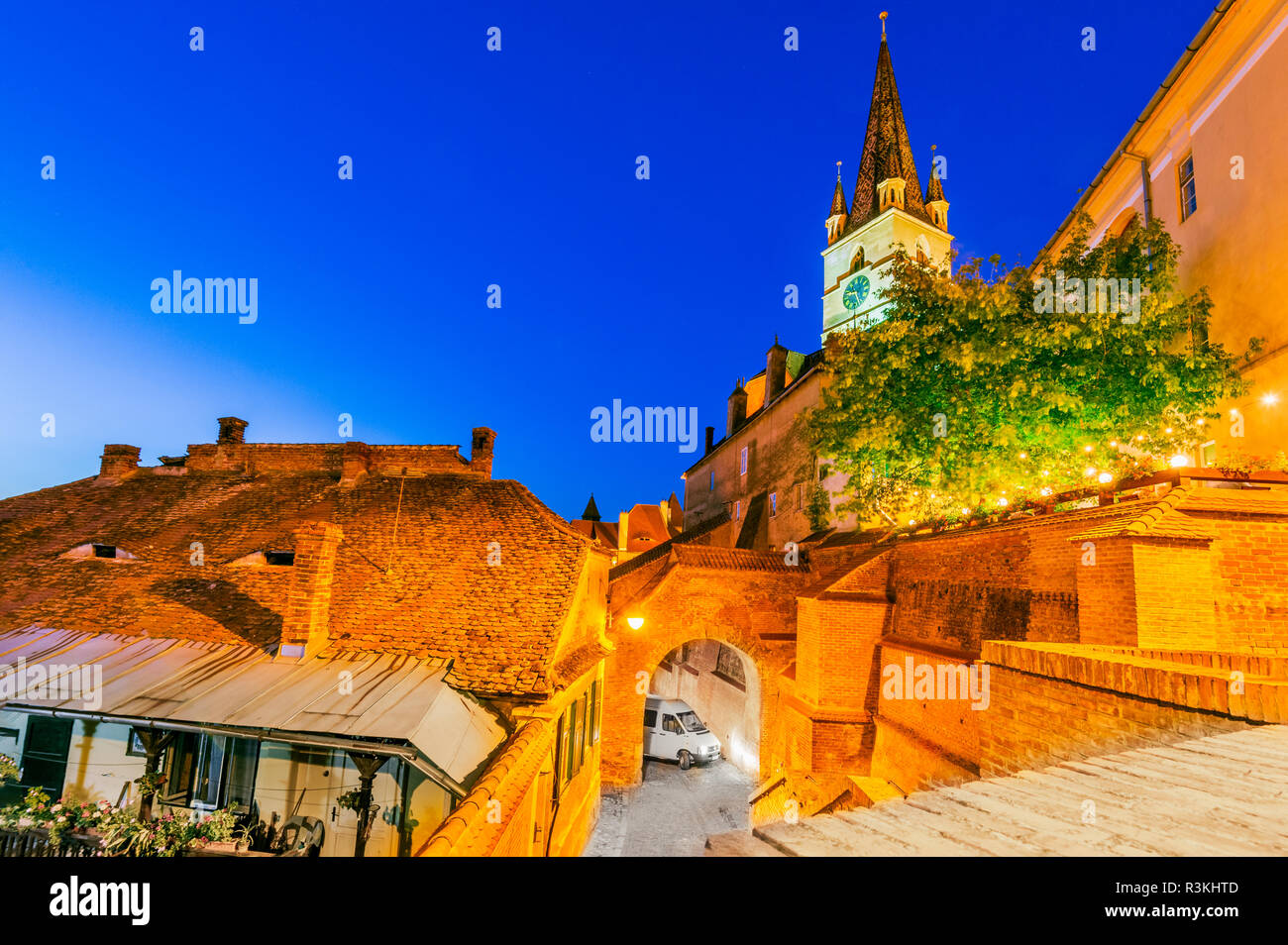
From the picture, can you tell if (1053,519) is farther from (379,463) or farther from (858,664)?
(379,463)

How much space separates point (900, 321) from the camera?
14.4 metres

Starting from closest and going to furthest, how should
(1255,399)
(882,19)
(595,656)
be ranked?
1. (595,656)
2. (1255,399)
3. (882,19)

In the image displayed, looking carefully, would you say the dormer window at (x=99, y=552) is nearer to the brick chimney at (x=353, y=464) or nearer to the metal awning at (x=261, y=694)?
the metal awning at (x=261, y=694)

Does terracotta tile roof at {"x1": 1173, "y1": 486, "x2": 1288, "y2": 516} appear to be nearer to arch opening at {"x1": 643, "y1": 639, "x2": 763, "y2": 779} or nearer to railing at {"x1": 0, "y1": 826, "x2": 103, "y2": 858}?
arch opening at {"x1": 643, "y1": 639, "x2": 763, "y2": 779}

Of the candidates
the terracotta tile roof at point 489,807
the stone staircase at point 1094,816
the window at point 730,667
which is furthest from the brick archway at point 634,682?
the stone staircase at point 1094,816

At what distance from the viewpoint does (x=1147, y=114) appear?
1620 cm

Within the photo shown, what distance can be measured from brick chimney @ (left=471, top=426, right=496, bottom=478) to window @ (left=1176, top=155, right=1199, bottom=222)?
18635 mm

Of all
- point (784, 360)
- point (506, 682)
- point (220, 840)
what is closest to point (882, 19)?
point (784, 360)

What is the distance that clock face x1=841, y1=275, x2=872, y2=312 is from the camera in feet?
120

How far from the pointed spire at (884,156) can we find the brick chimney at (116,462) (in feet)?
130

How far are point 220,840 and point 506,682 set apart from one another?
396cm

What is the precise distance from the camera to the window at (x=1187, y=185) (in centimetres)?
1513

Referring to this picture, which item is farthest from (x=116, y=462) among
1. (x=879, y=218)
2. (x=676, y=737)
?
(x=879, y=218)

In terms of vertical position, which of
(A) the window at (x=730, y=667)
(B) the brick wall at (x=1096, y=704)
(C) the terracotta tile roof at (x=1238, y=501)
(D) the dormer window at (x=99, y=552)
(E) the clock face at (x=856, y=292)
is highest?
(E) the clock face at (x=856, y=292)
